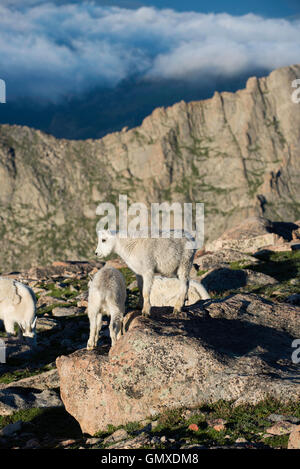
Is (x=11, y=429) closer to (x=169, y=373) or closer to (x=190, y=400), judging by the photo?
(x=169, y=373)

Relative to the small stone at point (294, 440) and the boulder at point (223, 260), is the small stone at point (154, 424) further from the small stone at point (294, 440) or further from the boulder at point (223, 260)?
the boulder at point (223, 260)

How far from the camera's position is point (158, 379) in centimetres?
1357

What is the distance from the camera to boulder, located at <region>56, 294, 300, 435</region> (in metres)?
13.1

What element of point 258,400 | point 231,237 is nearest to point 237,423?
point 258,400

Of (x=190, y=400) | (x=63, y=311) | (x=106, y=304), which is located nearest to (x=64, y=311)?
(x=63, y=311)

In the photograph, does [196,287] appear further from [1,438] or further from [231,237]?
[231,237]

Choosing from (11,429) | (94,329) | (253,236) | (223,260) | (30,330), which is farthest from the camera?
(253,236)

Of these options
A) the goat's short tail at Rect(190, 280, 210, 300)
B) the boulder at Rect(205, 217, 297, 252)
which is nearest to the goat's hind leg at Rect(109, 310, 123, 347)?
the goat's short tail at Rect(190, 280, 210, 300)

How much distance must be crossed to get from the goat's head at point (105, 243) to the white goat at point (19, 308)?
8.06 m

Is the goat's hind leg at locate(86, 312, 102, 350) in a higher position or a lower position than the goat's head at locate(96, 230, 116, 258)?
lower

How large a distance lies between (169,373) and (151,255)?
5081 mm

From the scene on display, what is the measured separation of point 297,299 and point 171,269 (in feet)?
36.2

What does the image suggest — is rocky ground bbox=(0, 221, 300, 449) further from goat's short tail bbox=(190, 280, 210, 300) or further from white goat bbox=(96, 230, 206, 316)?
goat's short tail bbox=(190, 280, 210, 300)

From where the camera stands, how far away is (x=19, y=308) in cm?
2419
